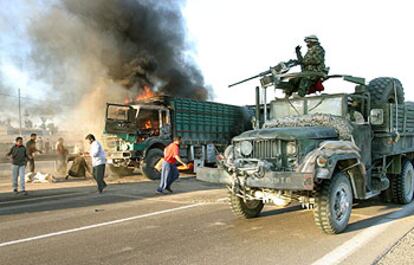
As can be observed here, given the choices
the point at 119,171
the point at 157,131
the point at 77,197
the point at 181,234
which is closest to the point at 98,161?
the point at 77,197

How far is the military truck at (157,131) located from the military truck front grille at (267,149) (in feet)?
28.4

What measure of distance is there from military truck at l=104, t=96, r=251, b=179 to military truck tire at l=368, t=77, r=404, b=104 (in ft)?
28.0

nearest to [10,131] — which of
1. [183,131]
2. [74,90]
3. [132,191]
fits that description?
[74,90]

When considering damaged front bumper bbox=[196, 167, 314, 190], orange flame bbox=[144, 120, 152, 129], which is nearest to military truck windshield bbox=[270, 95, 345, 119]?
damaged front bumper bbox=[196, 167, 314, 190]

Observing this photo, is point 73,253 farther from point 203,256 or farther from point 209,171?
point 209,171

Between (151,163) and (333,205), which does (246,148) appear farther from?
(151,163)

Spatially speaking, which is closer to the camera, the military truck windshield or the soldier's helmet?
the military truck windshield

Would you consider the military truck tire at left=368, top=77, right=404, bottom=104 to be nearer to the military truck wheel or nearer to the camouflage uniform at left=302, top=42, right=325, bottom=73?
the camouflage uniform at left=302, top=42, right=325, bottom=73

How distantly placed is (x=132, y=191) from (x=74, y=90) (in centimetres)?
1283

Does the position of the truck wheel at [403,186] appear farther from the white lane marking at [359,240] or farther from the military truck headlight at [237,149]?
the military truck headlight at [237,149]

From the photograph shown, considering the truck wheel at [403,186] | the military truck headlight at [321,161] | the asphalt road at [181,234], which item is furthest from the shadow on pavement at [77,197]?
the military truck headlight at [321,161]

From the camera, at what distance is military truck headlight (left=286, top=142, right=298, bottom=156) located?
5.95m

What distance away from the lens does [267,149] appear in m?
6.14

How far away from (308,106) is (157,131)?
871cm
